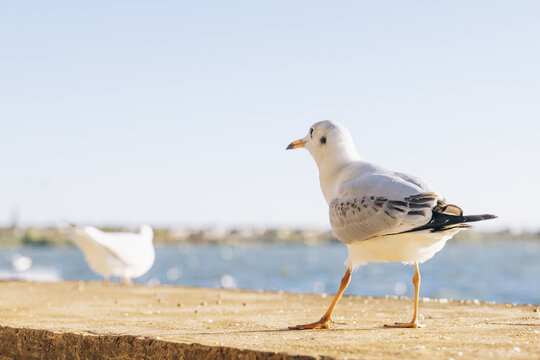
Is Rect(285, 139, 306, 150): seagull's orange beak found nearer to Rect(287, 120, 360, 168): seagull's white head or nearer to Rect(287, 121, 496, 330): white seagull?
Rect(287, 120, 360, 168): seagull's white head

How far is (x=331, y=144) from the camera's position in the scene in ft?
21.5

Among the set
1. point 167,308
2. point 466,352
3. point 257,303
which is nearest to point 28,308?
point 167,308

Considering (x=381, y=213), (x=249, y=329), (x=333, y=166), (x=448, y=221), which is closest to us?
(x=448, y=221)

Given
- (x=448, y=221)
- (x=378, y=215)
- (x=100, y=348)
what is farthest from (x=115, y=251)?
(x=448, y=221)

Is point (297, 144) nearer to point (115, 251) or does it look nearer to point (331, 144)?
point (331, 144)

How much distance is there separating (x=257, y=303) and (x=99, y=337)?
3464 millimetres

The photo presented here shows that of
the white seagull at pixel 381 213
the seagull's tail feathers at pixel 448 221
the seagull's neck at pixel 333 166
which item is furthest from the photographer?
the seagull's neck at pixel 333 166

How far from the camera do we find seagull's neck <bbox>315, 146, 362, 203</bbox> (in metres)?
6.50

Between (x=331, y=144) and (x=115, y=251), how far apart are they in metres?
8.47

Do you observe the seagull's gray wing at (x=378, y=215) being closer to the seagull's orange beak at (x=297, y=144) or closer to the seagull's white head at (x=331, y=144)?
the seagull's white head at (x=331, y=144)

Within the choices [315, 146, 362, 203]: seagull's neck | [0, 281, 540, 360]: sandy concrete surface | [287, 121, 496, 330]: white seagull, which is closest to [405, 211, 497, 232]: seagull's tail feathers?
[287, 121, 496, 330]: white seagull

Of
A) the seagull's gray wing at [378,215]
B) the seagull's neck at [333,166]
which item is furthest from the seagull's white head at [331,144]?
the seagull's gray wing at [378,215]

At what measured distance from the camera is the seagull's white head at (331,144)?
6.53m

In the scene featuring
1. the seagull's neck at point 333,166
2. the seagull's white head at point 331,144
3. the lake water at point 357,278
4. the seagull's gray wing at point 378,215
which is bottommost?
the seagull's gray wing at point 378,215
